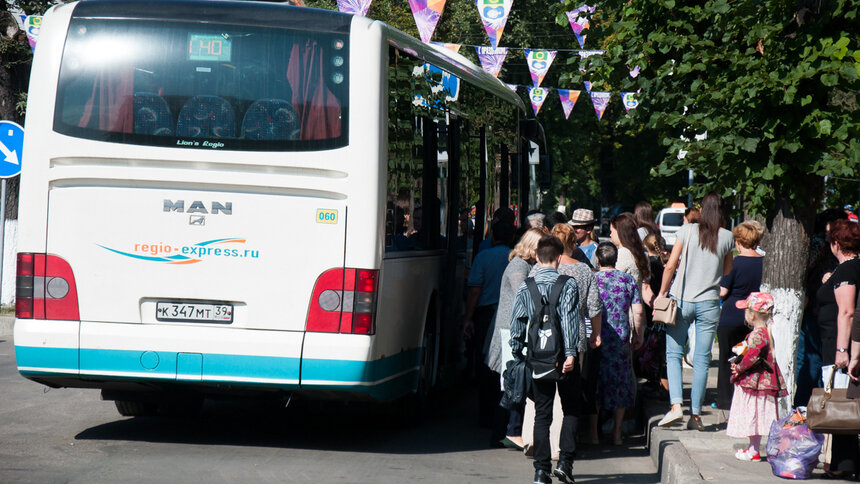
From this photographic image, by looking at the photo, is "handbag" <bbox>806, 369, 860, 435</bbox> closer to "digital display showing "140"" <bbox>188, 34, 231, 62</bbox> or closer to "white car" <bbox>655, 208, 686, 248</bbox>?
"digital display showing "140"" <bbox>188, 34, 231, 62</bbox>

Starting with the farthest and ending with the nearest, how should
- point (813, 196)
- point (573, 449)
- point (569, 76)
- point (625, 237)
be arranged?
point (569, 76) → point (625, 237) → point (813, 196) → point (573, 449)

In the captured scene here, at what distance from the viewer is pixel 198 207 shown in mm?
7703

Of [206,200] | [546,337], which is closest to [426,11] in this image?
[206,200]

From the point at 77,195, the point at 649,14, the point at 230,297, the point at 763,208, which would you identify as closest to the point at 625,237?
the point at 763,208

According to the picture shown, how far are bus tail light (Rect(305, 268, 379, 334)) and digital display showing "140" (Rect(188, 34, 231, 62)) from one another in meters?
1.66

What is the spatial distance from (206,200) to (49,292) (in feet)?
4.04

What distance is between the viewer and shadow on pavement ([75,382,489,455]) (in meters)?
8.55

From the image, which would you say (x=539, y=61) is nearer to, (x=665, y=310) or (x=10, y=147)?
(x=10, y=147)

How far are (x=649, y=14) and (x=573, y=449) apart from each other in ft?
14.3

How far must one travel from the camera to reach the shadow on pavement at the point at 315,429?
8555mm

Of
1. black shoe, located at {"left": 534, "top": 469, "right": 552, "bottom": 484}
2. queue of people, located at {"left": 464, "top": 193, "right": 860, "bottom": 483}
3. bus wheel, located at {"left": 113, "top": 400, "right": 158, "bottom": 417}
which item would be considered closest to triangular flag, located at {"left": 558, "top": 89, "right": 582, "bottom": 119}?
queue of people, located at {"left": 464, "top": 193, "right": 860, "bottom": 483}

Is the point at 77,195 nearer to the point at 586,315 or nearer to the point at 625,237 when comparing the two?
the point at 586,315

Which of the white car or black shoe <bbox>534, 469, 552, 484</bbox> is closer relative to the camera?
black shoe <bbox>534, 469, 552, 484</bbox>

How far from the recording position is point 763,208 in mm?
8750
